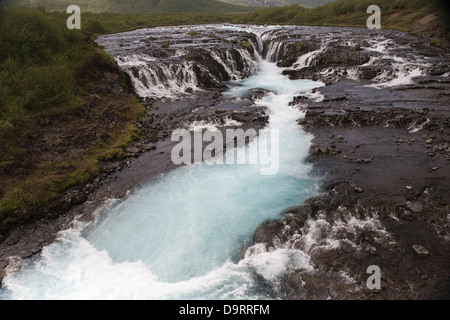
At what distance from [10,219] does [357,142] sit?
18.0 m

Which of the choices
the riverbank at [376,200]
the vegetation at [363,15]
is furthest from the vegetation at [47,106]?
the vegetation at [363,15]

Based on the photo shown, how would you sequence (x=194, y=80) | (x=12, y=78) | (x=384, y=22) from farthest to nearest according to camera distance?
1. (x=384, y=22)
2. (x=194, y=80)
3. (x=12, y=78)

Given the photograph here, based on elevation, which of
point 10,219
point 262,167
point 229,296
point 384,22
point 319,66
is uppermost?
point 384,22

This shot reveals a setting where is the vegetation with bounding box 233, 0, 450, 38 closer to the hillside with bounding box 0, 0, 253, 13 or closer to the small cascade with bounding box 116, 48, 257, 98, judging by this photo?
the small cascade with bounding box 116, 48, 257, 98

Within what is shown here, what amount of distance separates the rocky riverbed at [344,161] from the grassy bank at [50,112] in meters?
1.12

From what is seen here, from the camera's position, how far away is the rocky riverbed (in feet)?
29.0

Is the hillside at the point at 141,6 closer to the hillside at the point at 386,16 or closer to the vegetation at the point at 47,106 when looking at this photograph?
the hillside at the point at 386,16

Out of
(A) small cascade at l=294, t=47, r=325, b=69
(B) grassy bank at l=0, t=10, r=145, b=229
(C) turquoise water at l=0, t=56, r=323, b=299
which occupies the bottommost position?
(C) turquoise water at l=0, t=56, r=323, b=299

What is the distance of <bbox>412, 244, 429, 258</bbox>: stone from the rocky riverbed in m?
0.04

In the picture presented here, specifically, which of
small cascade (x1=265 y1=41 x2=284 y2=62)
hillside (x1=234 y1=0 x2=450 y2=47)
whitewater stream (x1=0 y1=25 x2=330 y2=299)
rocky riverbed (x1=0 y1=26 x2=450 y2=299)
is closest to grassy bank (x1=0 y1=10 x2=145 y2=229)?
rocky riverbed (x1=0 y1=26 x2=450 y2=299)

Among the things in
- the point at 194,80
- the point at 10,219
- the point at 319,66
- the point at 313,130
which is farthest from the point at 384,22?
the point at 10,219

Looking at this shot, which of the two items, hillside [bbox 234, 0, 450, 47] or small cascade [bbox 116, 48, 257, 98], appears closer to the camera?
small cascade [bbox 116, 48, 257, 98]
